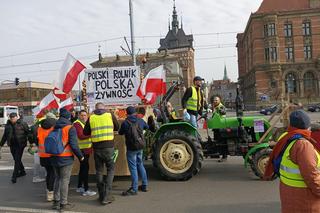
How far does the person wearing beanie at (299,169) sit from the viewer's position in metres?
3.34

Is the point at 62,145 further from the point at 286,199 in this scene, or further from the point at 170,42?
the point at 170,42

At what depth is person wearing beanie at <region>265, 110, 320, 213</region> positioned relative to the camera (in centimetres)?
334

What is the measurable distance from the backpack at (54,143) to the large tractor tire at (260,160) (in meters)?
3.88

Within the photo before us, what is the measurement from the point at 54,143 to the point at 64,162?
368mm

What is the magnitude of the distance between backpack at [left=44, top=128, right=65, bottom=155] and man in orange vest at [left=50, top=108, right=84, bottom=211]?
57mm

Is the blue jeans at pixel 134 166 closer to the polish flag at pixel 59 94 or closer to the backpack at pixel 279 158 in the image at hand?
the polish flag at pixel 59 94

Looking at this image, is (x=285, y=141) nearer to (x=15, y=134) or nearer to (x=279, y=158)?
(x=279, y=158)

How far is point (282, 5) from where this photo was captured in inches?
2953

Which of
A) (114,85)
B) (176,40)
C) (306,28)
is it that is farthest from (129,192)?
(176,40)

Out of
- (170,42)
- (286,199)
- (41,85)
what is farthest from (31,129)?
(170,42)

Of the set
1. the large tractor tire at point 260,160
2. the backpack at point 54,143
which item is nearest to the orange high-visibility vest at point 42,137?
the backpack at point 54,143

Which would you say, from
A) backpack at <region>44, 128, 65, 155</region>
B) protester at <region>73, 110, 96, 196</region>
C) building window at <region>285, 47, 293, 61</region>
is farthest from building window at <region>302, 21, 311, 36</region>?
backpack at <region>44, 128, 65, 155</region>

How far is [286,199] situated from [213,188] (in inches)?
164

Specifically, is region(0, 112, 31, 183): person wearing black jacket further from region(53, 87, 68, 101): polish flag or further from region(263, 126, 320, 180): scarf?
region(263, 126, 320, 180): scarf
